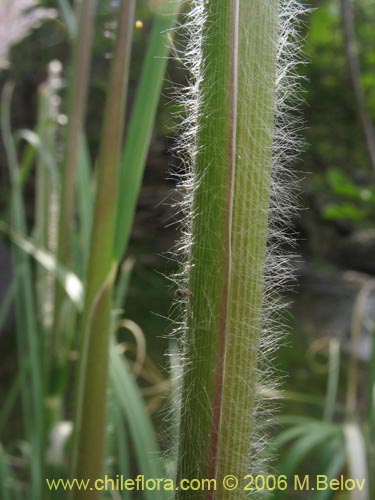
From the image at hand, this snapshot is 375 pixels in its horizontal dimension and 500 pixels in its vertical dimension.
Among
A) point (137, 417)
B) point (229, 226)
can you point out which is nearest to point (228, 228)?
point (229, 226)

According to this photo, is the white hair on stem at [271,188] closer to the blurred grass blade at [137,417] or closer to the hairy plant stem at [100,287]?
the hairy plant stem at [100,287]

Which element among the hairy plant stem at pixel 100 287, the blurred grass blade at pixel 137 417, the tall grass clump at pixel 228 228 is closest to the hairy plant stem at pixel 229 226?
the tall grass clump at pixel 228 228

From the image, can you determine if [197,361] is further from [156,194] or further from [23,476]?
[156,194]

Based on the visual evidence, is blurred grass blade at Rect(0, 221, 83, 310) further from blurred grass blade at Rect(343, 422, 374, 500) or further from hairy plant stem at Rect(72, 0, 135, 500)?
blurred grass blade at Rect(343, 422, 374, 500)

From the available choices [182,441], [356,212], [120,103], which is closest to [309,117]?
[356,212]

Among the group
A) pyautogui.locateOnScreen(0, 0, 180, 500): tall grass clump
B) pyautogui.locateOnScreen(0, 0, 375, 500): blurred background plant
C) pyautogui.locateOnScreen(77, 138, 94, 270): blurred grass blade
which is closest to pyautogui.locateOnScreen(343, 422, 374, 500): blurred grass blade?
pyautogui.locateOnScreen(0, 0, 375, 500): blurred background plant
